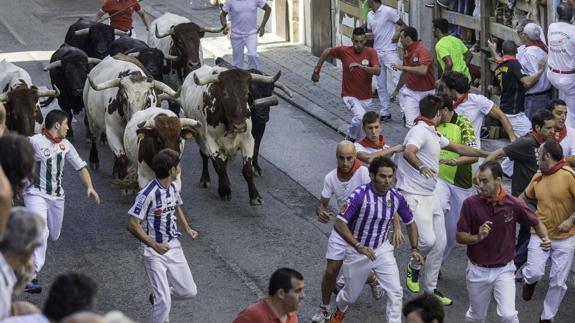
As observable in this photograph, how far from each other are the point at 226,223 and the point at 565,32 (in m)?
4.73

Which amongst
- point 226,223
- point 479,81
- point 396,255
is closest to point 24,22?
point 479,81

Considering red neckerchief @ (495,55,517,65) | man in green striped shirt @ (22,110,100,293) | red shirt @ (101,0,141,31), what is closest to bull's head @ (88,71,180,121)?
man in green striped shirt @ (22,110,100,293)

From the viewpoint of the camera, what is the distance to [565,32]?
49.8ft

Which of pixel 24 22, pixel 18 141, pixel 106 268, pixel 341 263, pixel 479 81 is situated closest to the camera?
pixel 18 141

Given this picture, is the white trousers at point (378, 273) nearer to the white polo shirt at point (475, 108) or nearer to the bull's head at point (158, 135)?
the white polo shirt at point (475, 108)

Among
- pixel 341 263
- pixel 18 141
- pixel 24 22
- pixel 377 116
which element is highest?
pixel 18 141

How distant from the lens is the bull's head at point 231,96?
1512cm

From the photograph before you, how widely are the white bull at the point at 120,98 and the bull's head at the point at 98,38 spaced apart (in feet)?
10.3

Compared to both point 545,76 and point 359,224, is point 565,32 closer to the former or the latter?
point 545,76

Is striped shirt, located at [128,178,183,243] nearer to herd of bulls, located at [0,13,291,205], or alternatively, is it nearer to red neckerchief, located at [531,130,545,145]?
herd of bulls, located at [0,13,291,205]

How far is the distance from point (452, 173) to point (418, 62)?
16.1ft

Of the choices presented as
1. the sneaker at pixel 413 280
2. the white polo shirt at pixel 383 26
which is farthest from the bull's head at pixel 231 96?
the white polo shirt at pixel 383 26

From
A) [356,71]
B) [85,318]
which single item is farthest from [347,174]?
[85,318]

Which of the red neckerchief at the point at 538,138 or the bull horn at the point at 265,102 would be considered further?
the bull horn at the point at 265,102
